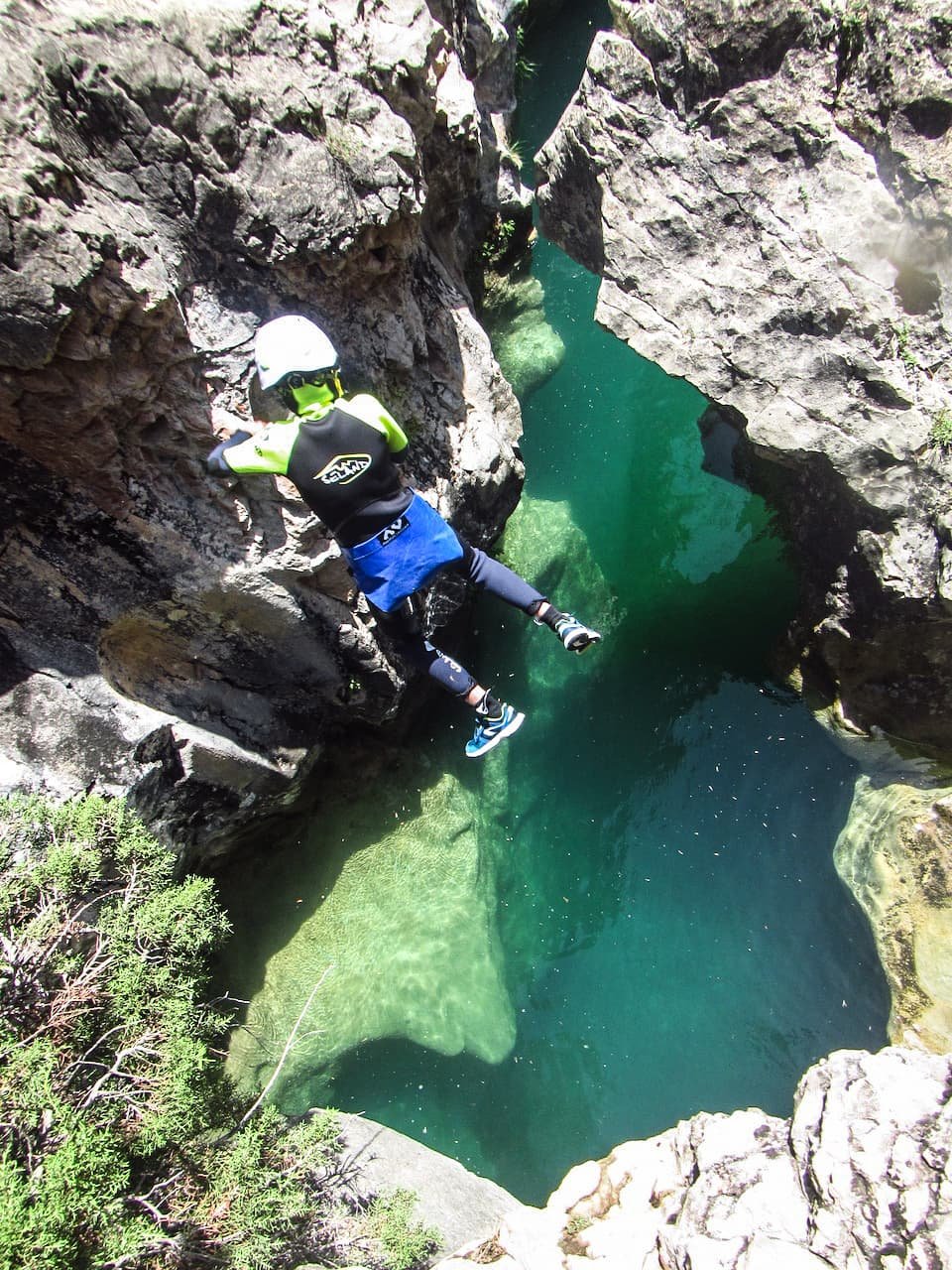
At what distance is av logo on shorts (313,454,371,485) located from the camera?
147 inches

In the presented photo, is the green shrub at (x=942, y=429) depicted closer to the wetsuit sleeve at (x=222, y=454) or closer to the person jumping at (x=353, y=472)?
the person jumping at (x=353, y=472)

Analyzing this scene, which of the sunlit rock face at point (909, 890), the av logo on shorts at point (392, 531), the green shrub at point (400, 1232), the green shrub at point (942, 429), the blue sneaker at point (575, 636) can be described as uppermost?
the green shrub at point (942, 429)

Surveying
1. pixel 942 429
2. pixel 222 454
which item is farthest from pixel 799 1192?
pixel 222 454

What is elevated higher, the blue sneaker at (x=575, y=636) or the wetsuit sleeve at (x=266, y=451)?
the wetsuit sleeve at (x=266, y=451)

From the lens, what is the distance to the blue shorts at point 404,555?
405 centimetres

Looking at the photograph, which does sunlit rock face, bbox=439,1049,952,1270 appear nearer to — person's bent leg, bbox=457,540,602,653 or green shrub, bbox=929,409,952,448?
person's bent leg, bbox=457,540,602,653

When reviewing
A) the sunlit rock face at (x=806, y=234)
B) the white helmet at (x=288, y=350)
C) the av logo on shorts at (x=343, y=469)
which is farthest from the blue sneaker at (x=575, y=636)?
the white helmet at (x=288, y=350)

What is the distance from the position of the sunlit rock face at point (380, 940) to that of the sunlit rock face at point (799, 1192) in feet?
5.53

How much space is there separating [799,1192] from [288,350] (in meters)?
4.63

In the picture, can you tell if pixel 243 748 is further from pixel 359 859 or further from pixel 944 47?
pixel 944 47

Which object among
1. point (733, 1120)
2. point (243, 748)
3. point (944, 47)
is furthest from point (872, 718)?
point (243, 748)

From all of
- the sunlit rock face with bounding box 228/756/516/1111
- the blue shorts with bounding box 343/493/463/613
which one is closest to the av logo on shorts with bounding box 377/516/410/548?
the blue shorts with bounding box 343/493/463/613

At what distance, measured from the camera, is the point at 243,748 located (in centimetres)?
501

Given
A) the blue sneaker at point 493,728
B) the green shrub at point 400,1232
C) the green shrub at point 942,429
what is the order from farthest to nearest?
1. the blue sneaker at point 493,728
2. the green shrub at point 400,1232
3. the green shrub at point 942,429
